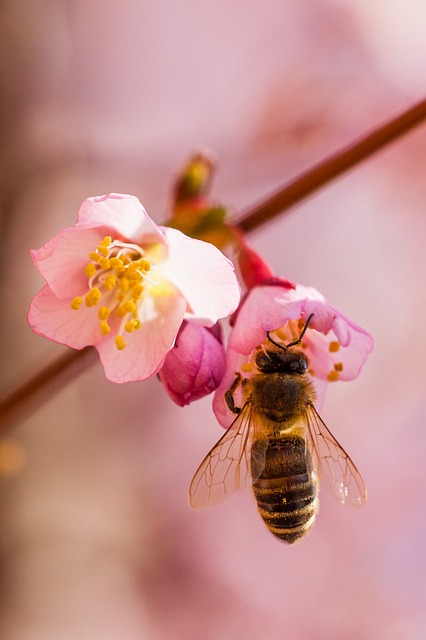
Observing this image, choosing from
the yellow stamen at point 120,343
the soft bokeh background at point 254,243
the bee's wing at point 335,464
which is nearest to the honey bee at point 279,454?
the bee's wing at point 335,464

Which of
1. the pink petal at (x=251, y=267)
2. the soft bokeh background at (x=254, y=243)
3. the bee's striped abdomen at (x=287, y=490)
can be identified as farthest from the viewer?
the soft bokeh background at (x=254, y=243)

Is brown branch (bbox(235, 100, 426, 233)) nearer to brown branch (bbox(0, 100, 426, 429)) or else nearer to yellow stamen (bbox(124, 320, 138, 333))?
brown branch (bbox(0, 100, 426, 429))

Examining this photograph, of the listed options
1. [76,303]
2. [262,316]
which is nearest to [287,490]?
[262,316]

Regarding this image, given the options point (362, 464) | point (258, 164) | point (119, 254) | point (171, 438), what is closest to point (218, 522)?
point (171, 438)

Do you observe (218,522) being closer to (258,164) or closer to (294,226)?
(294,226)

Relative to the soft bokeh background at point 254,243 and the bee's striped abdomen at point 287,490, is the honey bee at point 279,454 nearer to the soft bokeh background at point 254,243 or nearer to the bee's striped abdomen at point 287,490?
the bee's striped abdomen at point 287,490

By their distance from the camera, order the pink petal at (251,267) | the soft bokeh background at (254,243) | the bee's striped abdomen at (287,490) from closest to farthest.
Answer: the bee's striped abdomen at (287,490)
the pink petal at (251,267)
the soft bokeh background at (254,243)

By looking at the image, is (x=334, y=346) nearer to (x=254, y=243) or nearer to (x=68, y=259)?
(x=68, y=259)
